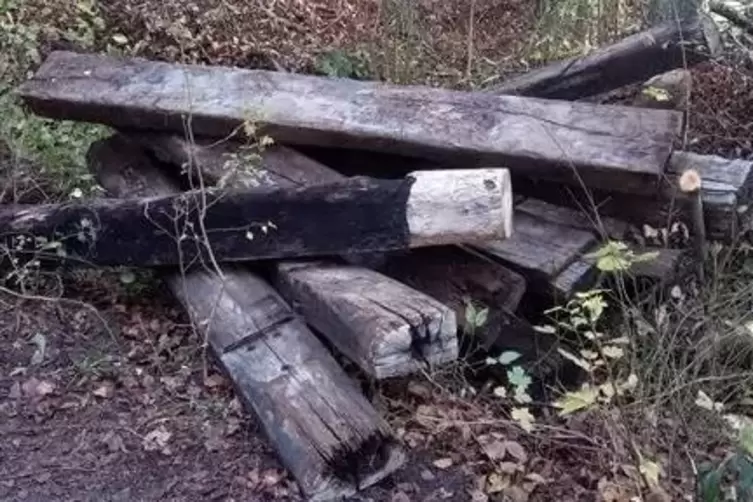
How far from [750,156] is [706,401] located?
7.35ft

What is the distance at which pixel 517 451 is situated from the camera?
3338mm

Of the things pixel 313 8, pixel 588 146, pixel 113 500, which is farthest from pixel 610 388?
pixel 313 8

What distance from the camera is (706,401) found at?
3215 mm

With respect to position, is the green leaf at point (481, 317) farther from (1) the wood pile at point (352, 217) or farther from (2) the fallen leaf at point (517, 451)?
(2) the fallen leaf at point (517, 451)

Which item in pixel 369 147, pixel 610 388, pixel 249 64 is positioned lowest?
pixel 249 64

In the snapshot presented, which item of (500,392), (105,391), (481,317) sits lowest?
(105,391)

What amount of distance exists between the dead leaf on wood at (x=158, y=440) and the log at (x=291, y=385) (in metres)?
0.30

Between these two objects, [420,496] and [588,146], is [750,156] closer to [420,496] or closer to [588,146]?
[588,146]

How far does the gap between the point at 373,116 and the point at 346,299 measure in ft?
3.48

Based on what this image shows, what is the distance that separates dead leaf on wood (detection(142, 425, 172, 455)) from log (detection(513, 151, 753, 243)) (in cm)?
184

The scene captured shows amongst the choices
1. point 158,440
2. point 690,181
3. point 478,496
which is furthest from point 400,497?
point 690,181

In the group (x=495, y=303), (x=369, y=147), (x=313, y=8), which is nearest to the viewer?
(x=495, y=303)

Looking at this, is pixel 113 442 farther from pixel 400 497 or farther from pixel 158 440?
pixel 400 497

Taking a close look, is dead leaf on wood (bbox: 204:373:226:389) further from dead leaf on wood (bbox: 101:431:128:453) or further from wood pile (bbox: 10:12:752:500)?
dead leaf on wood (bbox: 101:431:128:453)
